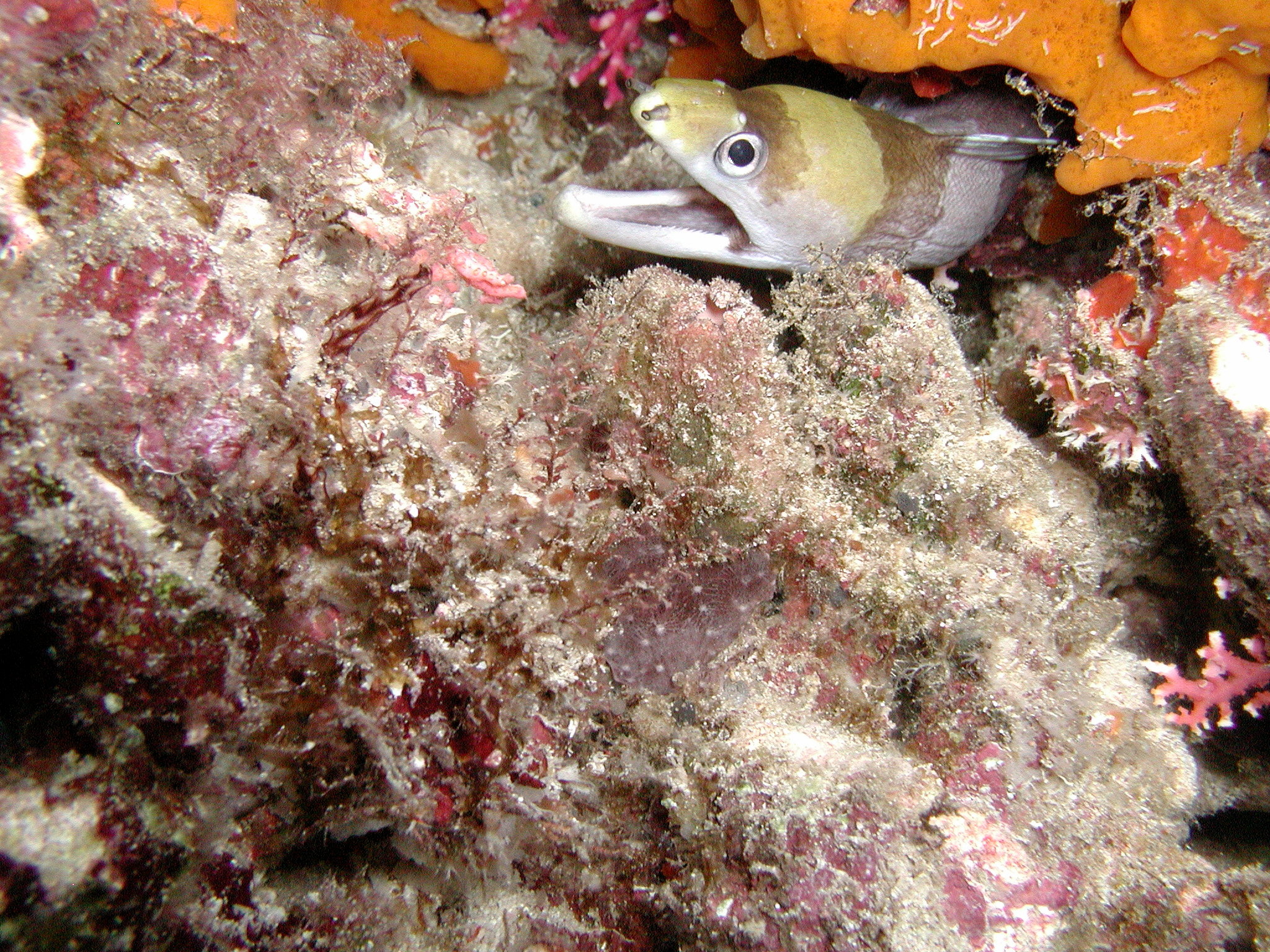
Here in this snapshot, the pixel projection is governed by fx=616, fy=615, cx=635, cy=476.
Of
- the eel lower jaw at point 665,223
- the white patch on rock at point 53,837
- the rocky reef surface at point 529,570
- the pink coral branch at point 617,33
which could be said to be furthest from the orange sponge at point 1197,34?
the white patch on rock at point 53,837

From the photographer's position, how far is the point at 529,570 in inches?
66.2

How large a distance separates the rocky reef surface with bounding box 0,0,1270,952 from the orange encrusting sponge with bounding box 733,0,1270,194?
167 millimetres

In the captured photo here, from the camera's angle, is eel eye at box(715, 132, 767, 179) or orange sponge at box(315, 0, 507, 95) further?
orange sponge at box(315, 0, 507, 95)

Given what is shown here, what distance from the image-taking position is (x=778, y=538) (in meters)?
1.92

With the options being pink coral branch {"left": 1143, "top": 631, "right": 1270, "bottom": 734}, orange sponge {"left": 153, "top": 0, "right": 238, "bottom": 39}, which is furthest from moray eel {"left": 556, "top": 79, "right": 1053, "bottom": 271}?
pink coral branch {"left": 1143, "top": 631, "right": 1270, "bottom": 734}

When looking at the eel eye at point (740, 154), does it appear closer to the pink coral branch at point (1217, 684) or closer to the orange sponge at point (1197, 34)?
the orange sponge at point (1197, 34)

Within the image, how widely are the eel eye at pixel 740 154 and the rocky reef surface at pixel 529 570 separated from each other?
0.62m

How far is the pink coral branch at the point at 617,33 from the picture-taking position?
3.11 meters

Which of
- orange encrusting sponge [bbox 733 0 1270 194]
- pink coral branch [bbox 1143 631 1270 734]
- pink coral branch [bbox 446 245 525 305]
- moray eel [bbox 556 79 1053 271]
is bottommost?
pink coral branch [bbox 1143 631 1270 734]

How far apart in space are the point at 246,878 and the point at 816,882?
142cm

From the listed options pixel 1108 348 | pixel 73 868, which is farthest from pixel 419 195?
pixel 1108 348

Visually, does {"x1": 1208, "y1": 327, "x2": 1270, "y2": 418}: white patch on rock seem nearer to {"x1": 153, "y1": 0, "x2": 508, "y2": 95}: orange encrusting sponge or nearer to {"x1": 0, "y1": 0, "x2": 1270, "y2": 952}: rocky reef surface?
{"x1": 0, "y1": 0, "x2": 1270, "y2": 952}: rocky reef surface

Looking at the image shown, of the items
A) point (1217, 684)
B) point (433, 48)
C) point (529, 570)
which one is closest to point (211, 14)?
point (433, 48)

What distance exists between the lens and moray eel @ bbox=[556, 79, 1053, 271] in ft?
8.16
